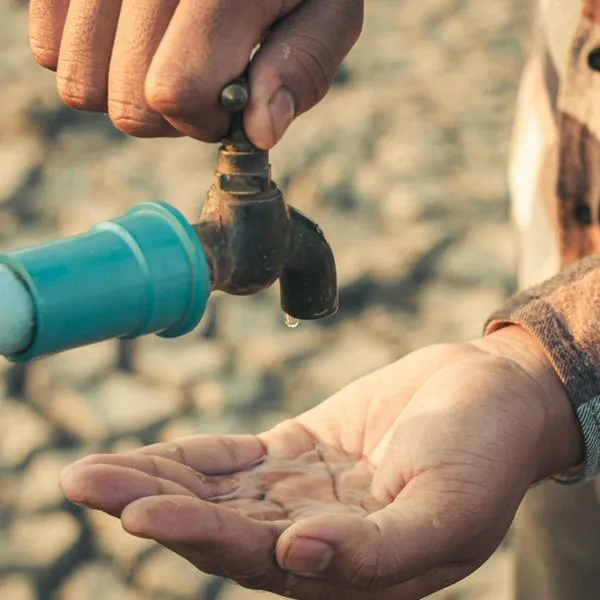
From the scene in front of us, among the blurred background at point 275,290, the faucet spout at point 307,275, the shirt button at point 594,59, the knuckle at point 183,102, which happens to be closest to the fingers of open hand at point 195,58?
the knuckle at point 183,102

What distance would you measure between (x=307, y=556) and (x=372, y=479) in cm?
28

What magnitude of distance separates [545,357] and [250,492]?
39cm

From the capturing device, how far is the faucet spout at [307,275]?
4.11ft

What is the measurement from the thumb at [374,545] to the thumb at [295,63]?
1.16ft

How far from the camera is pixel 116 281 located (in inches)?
40.8

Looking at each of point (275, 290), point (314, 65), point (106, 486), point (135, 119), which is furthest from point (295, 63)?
point (275, 290)

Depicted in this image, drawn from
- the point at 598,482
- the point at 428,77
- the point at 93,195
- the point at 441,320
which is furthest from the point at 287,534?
the point at 428,77

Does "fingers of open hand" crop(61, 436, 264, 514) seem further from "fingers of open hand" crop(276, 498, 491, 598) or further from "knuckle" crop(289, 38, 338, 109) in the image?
"knuckle" crop(289, 38, 338, 109)

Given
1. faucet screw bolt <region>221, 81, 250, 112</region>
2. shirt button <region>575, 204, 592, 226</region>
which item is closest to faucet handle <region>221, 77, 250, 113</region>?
faucet screw bolt <region>221, 81, 250, 112</region>

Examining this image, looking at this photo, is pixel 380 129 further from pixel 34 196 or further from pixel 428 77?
pixel 34 196

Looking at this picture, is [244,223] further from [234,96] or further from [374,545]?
[374,545]

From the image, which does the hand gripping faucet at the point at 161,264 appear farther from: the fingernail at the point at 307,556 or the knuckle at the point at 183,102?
the fingernail at the point at 307,556

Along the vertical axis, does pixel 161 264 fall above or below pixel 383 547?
above

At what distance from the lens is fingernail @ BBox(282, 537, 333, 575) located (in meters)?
1.13
